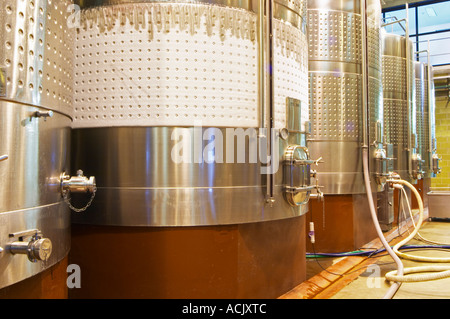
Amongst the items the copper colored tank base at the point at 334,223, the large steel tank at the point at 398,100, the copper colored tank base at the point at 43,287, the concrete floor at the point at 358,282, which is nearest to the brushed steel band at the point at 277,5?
the copper colored tank base at the point at 43,287

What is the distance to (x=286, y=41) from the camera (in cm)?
267

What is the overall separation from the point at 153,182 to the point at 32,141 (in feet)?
2.75

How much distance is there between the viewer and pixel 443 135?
10336 mm

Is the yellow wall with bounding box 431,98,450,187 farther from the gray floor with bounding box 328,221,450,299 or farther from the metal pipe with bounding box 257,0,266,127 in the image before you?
the metal pipe with bounding box 257,0,266,127

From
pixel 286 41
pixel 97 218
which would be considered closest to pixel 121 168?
pixel 97 218

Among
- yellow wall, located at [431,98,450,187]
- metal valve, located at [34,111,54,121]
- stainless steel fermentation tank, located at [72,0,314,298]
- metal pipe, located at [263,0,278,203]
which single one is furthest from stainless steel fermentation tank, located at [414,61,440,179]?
metal valve, located at [34,111,54,121]

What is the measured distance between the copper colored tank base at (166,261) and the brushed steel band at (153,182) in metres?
0.07

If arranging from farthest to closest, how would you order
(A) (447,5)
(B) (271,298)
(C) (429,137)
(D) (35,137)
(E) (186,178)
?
(A) (447,5), (C) (429,137), (B) (271,298), (E) (186,178), (D) (35,137)

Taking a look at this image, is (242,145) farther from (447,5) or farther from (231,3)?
(447,5)

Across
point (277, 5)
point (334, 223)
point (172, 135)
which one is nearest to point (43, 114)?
point (172, 135)

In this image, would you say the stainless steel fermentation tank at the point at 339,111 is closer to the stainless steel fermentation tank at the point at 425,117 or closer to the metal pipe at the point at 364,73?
the metal pipe at the point at 364,73

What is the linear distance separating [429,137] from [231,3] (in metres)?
7.12

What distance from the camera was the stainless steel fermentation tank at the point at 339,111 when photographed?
13.6 ft

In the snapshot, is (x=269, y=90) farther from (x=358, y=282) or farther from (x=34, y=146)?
(x=358, y=282)
